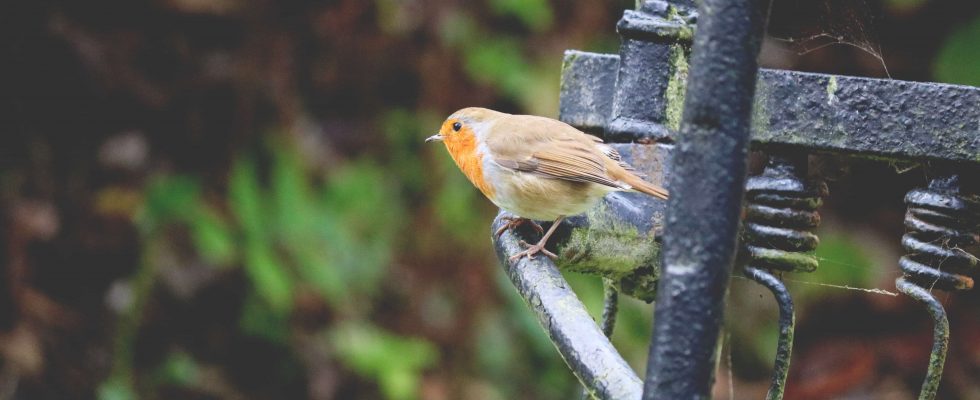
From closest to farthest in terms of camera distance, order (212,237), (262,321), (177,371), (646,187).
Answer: (646,187), (212,237), (177,371), (262,321)

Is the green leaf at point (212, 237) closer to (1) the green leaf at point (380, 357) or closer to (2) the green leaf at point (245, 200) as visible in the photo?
(2) the green leaf at point (245, 200)

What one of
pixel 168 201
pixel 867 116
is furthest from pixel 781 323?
pixel 168 201

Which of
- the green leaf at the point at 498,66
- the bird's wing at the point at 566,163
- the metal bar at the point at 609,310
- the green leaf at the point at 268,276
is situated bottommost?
the green leaf at the point at 268,276

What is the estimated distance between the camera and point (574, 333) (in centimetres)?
103

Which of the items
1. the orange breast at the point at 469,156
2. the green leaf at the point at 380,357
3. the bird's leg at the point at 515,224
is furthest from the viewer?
the green leaf at the point at 380,357

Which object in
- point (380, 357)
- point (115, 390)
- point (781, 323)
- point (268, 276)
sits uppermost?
point (781, 323)

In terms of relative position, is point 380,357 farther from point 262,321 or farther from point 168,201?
point 168,201

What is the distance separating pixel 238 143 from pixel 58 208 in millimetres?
531

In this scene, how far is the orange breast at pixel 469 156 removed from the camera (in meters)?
2.19

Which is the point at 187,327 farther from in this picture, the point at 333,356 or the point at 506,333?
the point at 506,333

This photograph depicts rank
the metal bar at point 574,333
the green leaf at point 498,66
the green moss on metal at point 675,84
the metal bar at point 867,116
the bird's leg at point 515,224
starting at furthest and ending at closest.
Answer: the green leaf at point 498,66 → the bird's leg at point 515,224 → the green moss on metal at point 675,84 → the metal bar at point 867,116 → the metal bar at point 574,333

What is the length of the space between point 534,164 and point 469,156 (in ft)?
0.66

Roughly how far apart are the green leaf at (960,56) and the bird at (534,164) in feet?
4.40

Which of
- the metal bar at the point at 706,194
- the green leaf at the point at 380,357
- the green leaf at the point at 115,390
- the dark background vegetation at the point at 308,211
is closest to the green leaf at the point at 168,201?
the dark background vegetation at the point at 308,211
